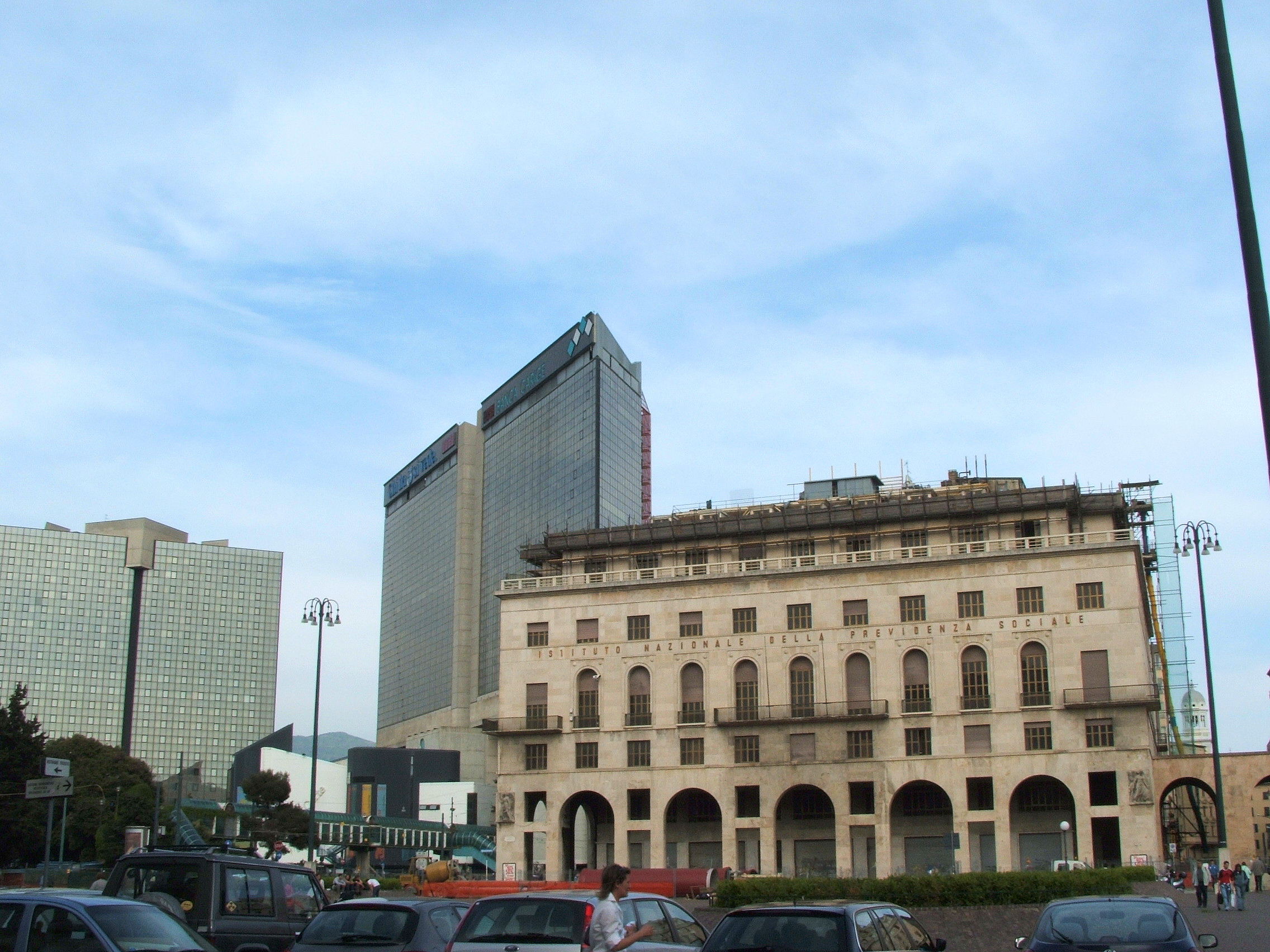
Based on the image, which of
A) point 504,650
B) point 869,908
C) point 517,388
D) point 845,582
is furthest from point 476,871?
point 869,908

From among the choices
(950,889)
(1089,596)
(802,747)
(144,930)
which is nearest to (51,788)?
(144,930)

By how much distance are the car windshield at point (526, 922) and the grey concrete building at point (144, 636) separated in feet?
541

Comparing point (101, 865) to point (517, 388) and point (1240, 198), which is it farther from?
point (517, 388)

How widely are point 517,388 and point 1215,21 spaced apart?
489 ft

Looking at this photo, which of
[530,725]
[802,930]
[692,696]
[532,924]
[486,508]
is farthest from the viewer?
[486,508]

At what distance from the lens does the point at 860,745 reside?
6731cm

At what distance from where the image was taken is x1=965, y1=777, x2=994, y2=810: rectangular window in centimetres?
6519

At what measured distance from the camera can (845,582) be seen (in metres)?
69.3

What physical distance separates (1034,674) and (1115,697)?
391cm

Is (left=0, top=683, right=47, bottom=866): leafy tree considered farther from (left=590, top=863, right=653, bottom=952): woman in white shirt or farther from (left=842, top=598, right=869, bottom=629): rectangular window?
(left=590, top=863, right=653, bottom=952): woman in white shirt

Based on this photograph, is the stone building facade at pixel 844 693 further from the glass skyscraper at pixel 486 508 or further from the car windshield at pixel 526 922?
the glass skyscraper at pixel 486 508

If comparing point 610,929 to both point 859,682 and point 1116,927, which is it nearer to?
point 1116,927

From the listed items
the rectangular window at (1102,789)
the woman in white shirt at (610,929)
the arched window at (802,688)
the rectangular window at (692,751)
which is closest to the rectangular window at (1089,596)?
the rectangular window at (1102,789)

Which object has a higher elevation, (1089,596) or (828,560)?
(828,560)
